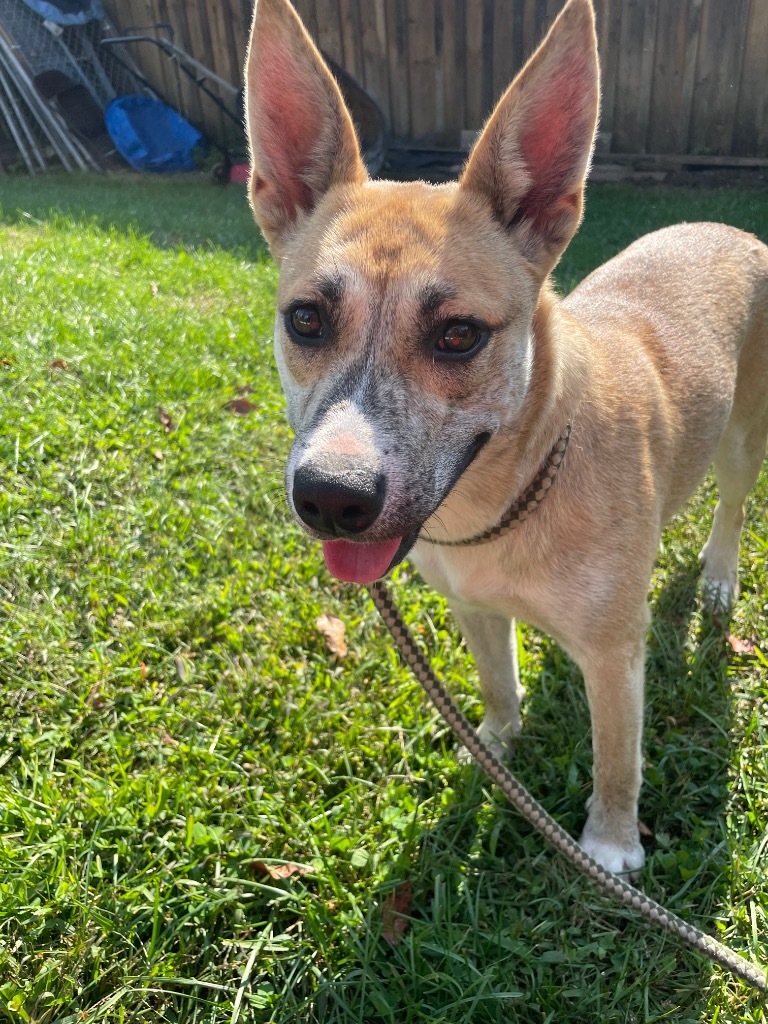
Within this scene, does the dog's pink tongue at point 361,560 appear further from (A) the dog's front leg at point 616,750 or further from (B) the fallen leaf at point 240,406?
(B) the fallen leaf at point 240,406

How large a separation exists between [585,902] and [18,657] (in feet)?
7.22

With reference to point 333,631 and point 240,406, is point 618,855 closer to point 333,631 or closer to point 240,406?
point 333,631

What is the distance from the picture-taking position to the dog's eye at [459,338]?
2.00 m

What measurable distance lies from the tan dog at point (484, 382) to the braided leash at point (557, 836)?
282mm

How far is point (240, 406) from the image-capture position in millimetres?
4758

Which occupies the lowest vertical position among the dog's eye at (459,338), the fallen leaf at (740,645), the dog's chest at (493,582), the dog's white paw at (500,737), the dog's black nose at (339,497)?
the dog's white paw at (500,737)

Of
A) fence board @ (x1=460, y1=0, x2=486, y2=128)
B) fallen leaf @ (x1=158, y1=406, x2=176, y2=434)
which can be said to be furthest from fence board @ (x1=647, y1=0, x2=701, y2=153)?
fallen leaf @ (x1=158, y1=406, x2=176, y2=434)

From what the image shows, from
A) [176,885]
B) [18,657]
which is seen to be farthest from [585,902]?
[18,657]

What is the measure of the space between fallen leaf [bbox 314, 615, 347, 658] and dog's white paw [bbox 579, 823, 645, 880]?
1.19 meters

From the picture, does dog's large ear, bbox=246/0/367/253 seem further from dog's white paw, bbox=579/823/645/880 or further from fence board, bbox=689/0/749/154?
fence board, bbox=689/0/749/154

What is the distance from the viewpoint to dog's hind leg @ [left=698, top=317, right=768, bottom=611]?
3168mm

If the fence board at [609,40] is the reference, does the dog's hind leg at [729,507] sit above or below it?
below

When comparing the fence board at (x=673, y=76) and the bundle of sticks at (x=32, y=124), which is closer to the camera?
the fence board at (x=673, y=76)

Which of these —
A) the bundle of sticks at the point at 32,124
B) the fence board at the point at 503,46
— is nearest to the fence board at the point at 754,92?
the fence board at the point at 503,46
